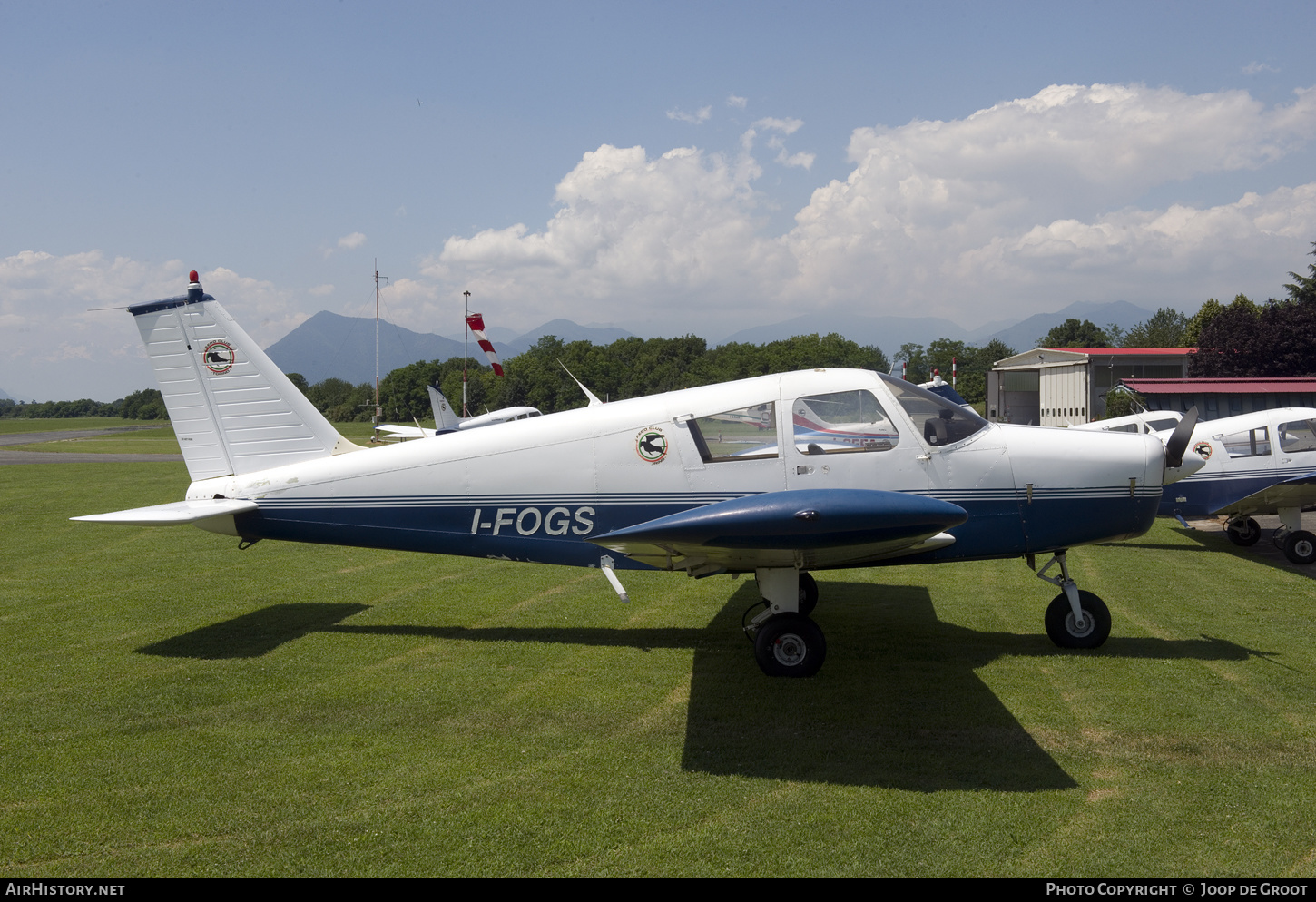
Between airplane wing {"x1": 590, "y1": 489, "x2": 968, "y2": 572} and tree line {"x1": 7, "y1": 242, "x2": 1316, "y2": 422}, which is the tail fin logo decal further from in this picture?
tree line {"x1": 7, "y1": 242, "x2": 1316, "y2": 422}

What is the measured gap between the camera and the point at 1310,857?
3.50 meters

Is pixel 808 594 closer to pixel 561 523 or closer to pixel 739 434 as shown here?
pixel 739 434

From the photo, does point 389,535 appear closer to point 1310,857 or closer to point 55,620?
point 55,620

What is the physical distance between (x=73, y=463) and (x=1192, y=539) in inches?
1515

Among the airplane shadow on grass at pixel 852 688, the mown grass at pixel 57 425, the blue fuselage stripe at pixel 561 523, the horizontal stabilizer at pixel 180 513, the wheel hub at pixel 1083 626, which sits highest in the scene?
the mown grass at pixel 57 425

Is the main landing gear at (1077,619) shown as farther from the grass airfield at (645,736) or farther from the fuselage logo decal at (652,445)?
the fuselage logo decal at (652,445)

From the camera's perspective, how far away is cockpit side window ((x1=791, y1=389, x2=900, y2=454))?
235 inches

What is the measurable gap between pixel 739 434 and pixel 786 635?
160cm

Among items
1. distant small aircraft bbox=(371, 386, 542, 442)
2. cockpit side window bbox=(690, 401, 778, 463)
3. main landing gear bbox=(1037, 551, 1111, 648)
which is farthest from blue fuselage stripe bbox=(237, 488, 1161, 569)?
distant small aircraft bbox=(371, 386, 542, 442)

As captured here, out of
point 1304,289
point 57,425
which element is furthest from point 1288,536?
point 57,425

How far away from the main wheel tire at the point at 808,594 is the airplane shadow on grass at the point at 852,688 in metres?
0.16

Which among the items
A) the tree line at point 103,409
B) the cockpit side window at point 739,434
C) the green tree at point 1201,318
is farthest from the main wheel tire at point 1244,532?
the tree line at point 103,409

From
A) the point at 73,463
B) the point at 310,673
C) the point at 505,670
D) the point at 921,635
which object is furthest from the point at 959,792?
the point at 73,463

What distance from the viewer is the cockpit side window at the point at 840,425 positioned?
5.97m
